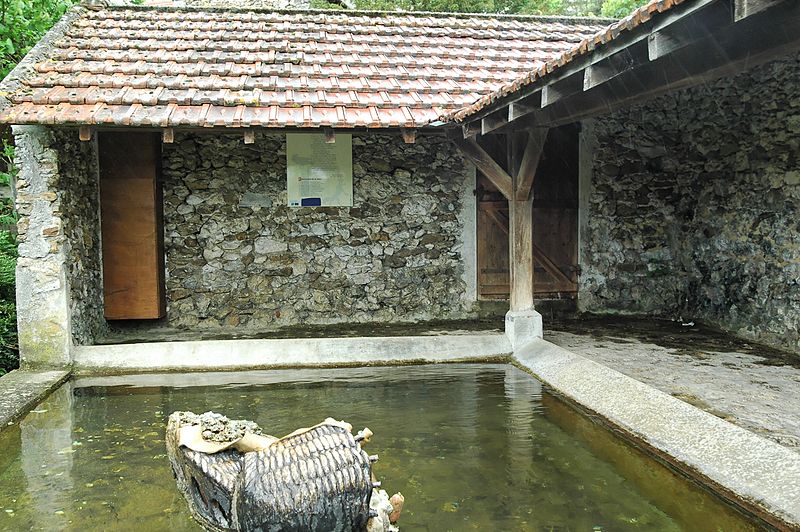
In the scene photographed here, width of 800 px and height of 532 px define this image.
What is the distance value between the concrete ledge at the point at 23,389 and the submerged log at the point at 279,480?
2.34m

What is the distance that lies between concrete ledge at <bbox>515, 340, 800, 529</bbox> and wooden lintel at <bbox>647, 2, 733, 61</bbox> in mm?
1976

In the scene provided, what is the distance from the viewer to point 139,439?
4199mm

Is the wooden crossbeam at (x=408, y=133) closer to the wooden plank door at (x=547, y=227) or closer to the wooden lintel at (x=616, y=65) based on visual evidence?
the wooden plank door at (x=547, y=227)

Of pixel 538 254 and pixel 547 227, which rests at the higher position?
pixel 547 227

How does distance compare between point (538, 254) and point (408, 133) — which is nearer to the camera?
point (408, 133)

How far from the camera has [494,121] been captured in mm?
5488

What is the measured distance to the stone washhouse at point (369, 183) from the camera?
5875 millimetres

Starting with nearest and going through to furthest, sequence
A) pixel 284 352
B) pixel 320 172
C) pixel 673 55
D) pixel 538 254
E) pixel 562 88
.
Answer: pixel 673 55
pixel 562 88
pixel 284 352
pixel 320 172
pixel 538 254

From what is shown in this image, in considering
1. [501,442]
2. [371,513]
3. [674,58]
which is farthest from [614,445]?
[674,58]

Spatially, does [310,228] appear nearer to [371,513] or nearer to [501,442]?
[501,442]

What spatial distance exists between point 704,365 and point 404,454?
9.38 feet

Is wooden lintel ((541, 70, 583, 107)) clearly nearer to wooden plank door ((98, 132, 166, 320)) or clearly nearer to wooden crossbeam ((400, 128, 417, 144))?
wooden crossbeam ((400, 128, 417, 144))

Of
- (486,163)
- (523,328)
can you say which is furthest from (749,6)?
(523,328)

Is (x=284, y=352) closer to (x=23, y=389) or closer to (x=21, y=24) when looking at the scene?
(x=23, y=389)
